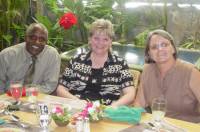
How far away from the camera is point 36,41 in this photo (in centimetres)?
282

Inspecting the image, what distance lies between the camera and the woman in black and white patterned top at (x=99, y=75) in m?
2.60

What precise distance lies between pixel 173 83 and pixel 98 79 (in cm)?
60

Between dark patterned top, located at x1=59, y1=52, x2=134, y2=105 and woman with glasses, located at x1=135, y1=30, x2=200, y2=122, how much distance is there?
11.0 inches

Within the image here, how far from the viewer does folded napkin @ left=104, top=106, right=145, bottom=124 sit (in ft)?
5.88

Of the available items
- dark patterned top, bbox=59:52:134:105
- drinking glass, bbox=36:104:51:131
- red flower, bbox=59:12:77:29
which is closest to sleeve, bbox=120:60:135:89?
dark patterned top, bbox=59:52:134:105

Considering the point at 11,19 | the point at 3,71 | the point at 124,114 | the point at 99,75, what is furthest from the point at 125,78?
the point at 11,19

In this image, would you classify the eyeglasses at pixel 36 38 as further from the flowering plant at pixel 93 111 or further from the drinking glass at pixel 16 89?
the flowering plant at pixel 93 111

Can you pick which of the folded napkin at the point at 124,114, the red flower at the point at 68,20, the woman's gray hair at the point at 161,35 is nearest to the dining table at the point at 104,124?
the folded napkin at the point at 124,114

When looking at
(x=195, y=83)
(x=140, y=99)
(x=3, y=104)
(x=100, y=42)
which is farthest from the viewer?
(x=100, y=42)

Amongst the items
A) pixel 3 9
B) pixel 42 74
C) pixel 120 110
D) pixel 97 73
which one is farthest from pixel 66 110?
pixel 3 9

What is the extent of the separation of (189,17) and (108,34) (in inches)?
61.6

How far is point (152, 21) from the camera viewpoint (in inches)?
159

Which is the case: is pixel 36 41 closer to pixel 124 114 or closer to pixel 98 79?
pixel 98 79

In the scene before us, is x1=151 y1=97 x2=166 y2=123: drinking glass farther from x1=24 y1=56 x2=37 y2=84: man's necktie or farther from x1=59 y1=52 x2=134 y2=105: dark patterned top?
x1=24 y1=56 x2=37 y2=84: man's necktie
